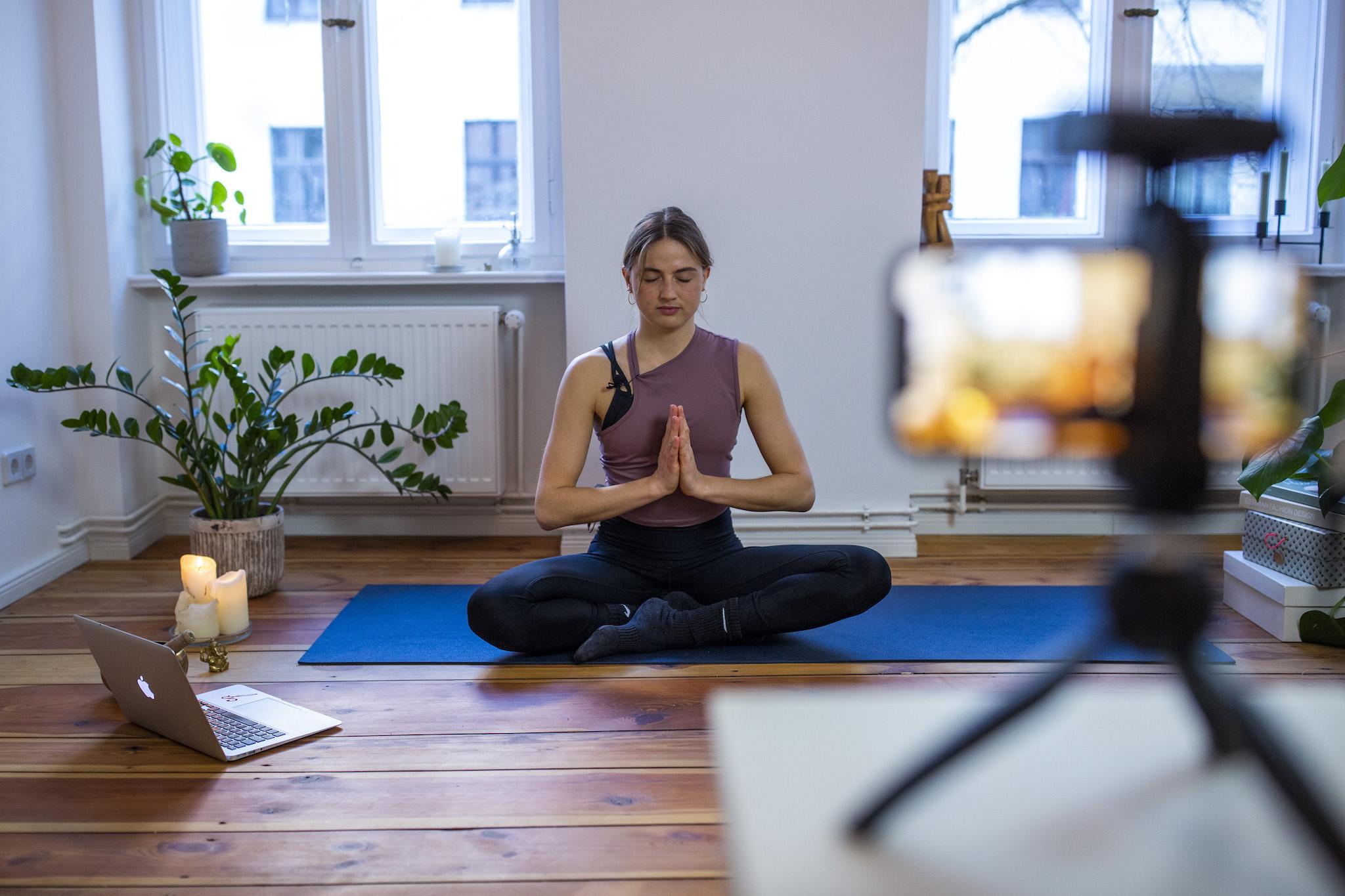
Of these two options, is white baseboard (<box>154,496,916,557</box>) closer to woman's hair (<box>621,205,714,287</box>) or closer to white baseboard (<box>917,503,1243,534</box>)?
white baseboard (<box>917,503,1243,534</box>)

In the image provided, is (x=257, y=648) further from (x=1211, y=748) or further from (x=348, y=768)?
(x=1211, y=748)

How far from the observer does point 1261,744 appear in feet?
1.65

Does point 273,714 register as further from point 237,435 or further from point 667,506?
point 237,435

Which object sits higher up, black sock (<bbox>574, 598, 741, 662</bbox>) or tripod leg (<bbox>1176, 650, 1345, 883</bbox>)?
tripod leg (<bbox>1176, 650, 1345, 883</bbox>)

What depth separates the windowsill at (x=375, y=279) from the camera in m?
3.02

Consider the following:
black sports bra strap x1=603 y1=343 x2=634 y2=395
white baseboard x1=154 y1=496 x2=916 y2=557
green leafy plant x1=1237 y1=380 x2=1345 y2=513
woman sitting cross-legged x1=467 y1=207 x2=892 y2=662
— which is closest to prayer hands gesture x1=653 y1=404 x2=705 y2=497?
woman sitting cross-legged x1=467 y1=207 x2=892 y2=662

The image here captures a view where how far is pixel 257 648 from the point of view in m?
2.18

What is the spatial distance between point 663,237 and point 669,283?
0.08 m

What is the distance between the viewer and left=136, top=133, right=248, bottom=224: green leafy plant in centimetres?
285

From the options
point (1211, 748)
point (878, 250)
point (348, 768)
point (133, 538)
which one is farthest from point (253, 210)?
point (1211, 748)

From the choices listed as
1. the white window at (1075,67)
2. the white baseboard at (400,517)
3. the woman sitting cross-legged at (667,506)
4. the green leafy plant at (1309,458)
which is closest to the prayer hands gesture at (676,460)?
the woman sitting cross-legged at (667,506)

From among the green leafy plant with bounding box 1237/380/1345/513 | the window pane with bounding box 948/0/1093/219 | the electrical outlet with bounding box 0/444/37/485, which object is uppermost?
the window pane with bounding box 948/0/1093/219

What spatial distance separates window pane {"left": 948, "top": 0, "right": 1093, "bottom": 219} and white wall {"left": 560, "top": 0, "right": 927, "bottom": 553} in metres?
0.44

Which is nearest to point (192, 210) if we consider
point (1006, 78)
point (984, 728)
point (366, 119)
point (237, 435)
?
point (366, 119)
